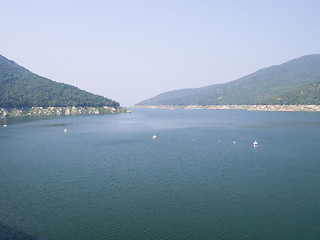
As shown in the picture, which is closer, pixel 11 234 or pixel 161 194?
pixel 11 234

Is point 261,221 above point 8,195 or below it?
below

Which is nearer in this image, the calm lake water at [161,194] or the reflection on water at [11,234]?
the reflection on water at [11,234]

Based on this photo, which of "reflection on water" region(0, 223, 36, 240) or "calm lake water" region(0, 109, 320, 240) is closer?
"reflection on water" region(0, 223, 36, 240)

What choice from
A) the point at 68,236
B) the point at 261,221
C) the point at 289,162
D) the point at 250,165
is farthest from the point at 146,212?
the point at 289,162

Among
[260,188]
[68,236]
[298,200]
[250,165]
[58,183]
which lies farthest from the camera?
[250,165]

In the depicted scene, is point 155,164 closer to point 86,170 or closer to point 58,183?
point 86,170

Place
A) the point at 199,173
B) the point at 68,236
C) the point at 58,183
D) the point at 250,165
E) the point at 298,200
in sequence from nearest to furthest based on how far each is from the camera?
the point at 68,236 < the point at 298,200 < the point at 58,183 < the point at 199,173 < the point at 250,165

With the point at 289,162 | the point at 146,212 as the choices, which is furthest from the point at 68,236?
the point at 289,162

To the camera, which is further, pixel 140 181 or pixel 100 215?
pixel 140 181

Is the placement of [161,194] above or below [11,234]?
below
